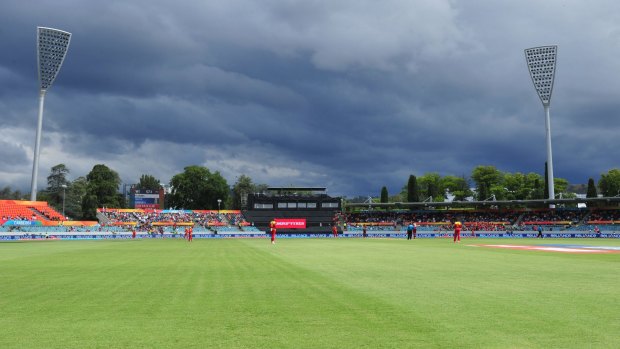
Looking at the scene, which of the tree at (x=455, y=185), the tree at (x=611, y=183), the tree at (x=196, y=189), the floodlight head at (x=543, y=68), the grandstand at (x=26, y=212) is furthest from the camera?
the tree at (x=455, y=185)

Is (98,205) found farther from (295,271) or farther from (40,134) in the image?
(295,271)

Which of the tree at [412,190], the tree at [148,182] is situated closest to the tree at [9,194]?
the tree at [148,182]

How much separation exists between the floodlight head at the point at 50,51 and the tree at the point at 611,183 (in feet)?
480

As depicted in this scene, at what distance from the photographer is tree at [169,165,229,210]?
132 metres

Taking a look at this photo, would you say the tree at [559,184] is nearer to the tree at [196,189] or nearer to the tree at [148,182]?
the tree at [196,189]

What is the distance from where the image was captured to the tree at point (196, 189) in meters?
132

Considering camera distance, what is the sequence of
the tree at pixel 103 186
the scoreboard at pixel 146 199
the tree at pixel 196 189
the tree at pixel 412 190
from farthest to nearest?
1. the tree at pixel 196 189
2. the tree at pixel 412 190
3. the tree at pixel 103 186
4. the scoreboard at pixel 146 199

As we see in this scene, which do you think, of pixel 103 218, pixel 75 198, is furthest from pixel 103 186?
pixel 103 218

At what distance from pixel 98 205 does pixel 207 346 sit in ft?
408

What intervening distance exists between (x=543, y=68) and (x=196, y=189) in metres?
90.7

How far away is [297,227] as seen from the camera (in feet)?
286

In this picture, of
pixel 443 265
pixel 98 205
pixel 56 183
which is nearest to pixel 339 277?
pixel 443 265

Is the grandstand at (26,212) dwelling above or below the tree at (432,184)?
below

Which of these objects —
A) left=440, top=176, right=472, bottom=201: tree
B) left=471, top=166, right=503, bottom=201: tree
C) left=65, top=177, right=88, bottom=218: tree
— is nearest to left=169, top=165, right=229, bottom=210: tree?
left=65, top=177, right=88, bottom=218: tree
